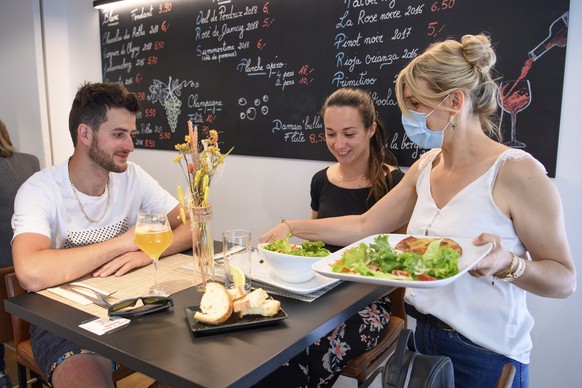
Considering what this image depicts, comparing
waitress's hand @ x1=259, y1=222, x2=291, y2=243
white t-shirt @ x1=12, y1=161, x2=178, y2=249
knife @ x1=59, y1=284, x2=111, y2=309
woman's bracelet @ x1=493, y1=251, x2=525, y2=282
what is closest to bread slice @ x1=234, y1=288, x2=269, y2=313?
knife @ x1=59, y1=284, x2=111, y2=309

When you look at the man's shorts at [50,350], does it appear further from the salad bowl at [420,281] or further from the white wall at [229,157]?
the white wall at [229,157]

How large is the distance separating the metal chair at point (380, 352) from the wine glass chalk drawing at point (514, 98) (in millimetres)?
845

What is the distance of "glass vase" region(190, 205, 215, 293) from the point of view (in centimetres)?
132

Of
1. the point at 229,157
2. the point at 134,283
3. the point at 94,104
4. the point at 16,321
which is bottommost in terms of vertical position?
the point at 16,321

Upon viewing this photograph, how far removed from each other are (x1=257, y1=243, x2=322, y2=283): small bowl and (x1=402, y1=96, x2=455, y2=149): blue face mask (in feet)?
1.76

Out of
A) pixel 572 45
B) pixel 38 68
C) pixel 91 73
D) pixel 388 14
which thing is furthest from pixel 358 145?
pixel 38 68

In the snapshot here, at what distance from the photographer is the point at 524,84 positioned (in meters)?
1.87

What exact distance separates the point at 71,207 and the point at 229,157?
52.3 inches

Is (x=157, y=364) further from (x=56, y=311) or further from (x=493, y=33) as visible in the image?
(x=493, y=33)

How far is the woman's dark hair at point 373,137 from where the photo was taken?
→ 212cm

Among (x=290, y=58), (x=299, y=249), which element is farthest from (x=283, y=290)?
(x=290, y=58)

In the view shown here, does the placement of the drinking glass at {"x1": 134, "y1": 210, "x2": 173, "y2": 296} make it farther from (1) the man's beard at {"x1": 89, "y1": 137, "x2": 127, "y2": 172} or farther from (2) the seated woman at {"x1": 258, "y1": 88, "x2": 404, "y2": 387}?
(2) the seated woman at {"x1": 258, "y1": 88, "x2": 404, "y2": 387}

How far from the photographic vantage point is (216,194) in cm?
311

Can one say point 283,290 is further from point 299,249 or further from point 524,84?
point 524,84
